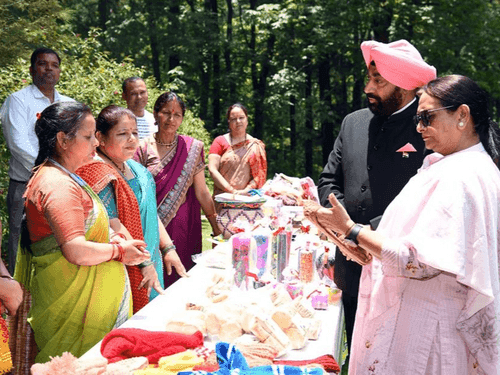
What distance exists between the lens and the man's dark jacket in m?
2.54

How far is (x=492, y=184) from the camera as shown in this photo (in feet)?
6.10

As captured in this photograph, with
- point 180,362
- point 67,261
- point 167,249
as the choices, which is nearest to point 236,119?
point 167,249

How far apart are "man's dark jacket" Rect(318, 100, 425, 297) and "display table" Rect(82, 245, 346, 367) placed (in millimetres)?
245

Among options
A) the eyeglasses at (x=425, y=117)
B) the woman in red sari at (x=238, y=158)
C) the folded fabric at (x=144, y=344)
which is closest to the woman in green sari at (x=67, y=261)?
the folded fabric at (x=144, y=344)

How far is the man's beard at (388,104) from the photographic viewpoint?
99.2 inches

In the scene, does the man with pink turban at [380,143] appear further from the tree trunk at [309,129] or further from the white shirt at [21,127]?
the tree trunk at [309,129]

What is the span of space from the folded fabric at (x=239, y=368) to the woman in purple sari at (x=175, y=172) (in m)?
2.00

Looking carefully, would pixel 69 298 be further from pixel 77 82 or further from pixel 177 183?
pixel 77 82

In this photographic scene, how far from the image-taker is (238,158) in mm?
6023

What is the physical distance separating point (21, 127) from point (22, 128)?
0.01 m

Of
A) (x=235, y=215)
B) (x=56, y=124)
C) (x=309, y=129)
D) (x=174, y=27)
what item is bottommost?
(x=309, y=129)

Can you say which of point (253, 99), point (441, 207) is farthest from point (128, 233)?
point (253, 99)

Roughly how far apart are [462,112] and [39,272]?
67.5 inches

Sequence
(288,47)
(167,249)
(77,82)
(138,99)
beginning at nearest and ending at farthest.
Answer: (167,249) < (138,99) < (77,82) < (288,47)
